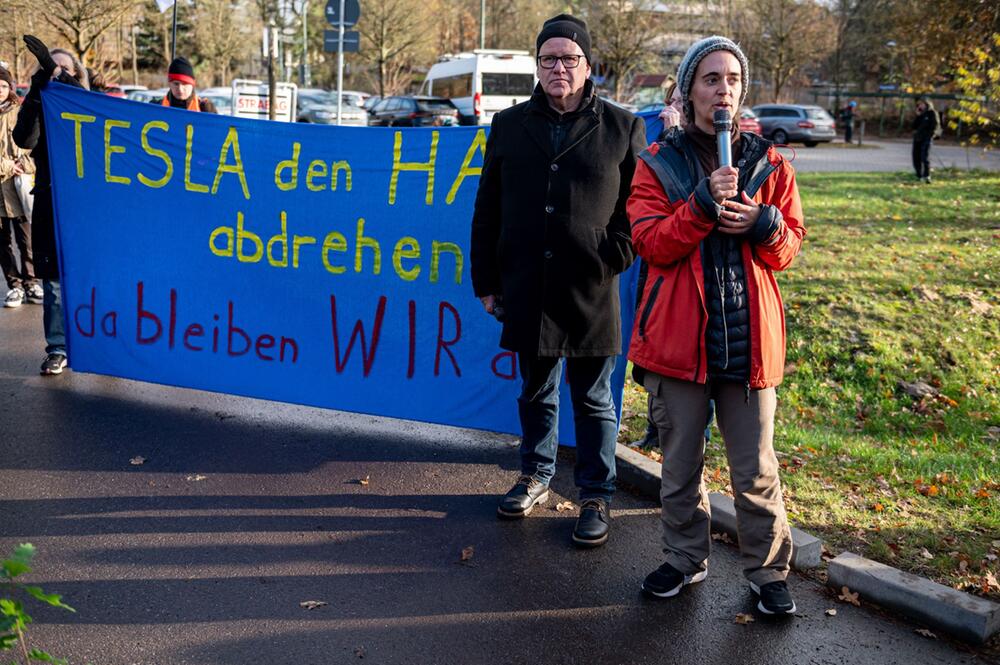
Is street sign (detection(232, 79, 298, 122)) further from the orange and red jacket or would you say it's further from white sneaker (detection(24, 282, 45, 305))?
the orange and red jacket

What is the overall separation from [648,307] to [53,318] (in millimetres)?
4487

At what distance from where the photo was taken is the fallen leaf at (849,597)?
3.85 meters

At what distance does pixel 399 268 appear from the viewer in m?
5.54

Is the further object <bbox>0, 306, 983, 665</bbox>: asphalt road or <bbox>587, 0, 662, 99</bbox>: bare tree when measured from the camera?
<bbox>587, 0, 662, 99</bbox>: bare tree

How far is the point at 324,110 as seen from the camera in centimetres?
3400

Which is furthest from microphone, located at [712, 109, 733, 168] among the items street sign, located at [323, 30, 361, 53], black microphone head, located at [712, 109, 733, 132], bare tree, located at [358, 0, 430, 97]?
bare tree, located at [358, 0, 430, 97]

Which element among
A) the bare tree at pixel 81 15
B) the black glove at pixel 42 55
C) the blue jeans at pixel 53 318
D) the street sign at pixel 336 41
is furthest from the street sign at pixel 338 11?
the bare tree at pixel 81 15

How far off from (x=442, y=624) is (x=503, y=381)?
1.97 meters

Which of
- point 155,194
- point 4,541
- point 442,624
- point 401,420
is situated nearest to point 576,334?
point 442,624

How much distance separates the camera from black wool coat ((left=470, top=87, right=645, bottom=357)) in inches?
165

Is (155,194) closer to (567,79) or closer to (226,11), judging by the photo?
(567,79)

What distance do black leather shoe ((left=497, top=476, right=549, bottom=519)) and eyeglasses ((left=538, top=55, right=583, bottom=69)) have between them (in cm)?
186

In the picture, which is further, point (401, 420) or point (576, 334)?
point (401, 420)

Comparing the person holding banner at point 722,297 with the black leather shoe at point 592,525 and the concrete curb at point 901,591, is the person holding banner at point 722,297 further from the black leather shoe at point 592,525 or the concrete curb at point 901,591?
the black leather shoe at point 592,525
